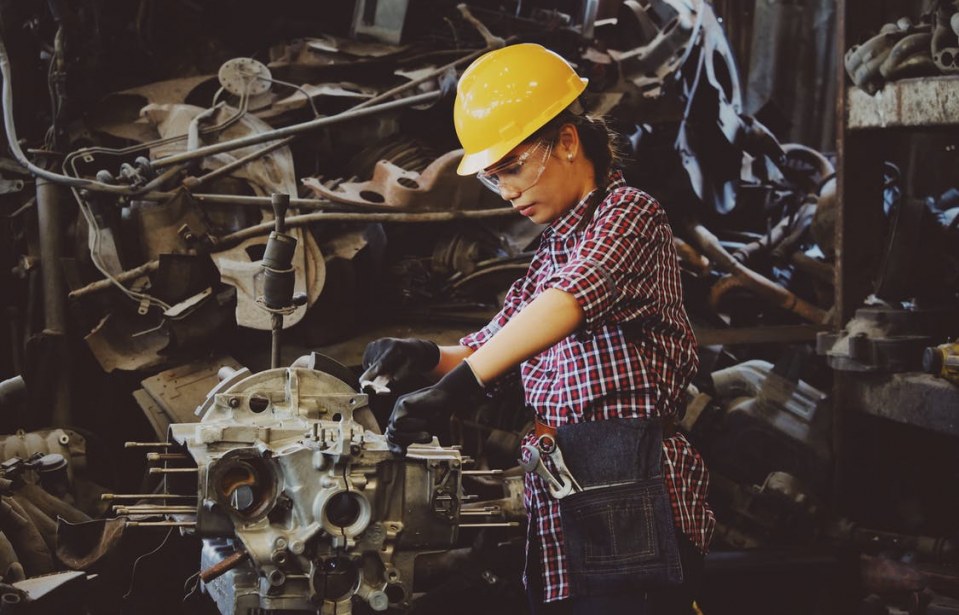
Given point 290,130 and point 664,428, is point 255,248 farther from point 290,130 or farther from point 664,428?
point 664,428

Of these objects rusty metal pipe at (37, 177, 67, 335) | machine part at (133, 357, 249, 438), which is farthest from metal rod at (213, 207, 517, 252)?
rusty metal pipe at (37, 177, 67, 335)

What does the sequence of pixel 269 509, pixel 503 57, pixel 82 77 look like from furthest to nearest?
pixel 82 77 → pixel 503 57 → pixel 269 509

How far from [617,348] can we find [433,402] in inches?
15.8

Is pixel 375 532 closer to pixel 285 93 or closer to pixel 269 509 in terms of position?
pixel 269 509

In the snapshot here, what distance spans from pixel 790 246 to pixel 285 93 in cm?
263

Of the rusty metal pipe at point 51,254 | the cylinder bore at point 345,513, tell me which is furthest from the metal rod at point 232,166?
the cylinder bore at point 345,513

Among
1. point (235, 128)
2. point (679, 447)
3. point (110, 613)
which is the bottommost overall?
point (110, 613)

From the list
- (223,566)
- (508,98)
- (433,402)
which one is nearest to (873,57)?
(508,98)

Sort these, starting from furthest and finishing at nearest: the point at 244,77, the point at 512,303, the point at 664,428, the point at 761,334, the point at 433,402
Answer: the point at 761,334
the point at 244,77
the point at 512,303
the point at 664,428
the point at 433,402

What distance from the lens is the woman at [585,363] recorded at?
72.9 inches

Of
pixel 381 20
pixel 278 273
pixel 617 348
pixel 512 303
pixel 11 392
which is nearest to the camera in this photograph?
pixel 617 348

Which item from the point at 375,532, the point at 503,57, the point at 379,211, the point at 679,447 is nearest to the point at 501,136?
the point at 503,57

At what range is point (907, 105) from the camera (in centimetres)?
328

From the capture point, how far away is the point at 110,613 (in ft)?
9.81
